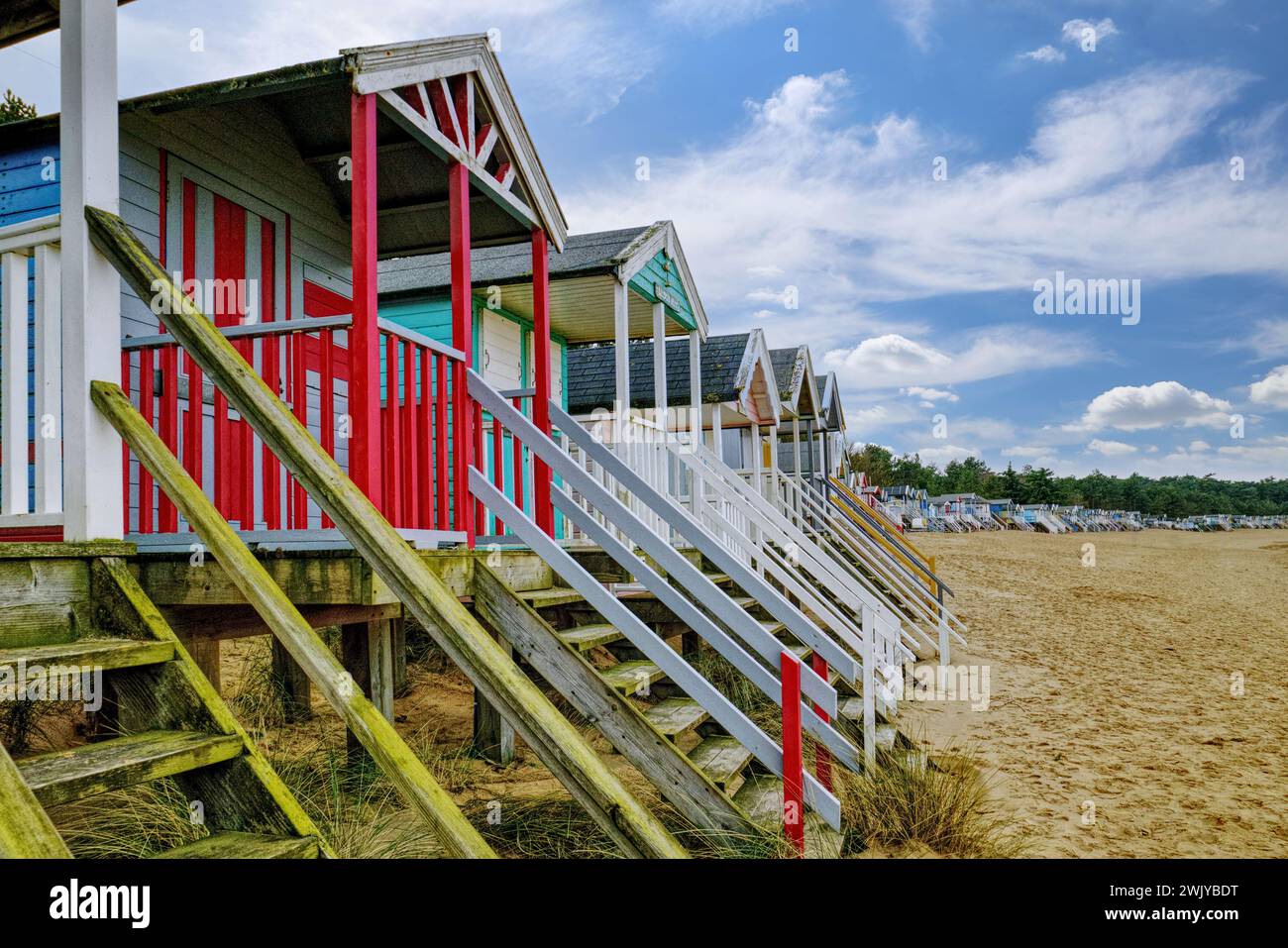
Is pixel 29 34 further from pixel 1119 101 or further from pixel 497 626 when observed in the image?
pixel 1119 101

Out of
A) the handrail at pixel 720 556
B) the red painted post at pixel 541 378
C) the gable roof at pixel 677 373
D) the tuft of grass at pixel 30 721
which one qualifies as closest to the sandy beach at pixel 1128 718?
the handrail at pixel 720 556

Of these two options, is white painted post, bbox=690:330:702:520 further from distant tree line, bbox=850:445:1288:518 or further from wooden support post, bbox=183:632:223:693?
distant tree line, bbox=850:445:1288:518

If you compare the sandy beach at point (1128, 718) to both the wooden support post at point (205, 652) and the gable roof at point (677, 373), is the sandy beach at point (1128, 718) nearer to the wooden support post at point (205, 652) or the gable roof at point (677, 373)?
the wooden support post at point (205, 652)

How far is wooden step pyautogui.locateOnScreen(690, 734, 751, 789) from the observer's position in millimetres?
4191

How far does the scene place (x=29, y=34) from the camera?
3809mm

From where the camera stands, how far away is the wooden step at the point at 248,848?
2090 millimetres

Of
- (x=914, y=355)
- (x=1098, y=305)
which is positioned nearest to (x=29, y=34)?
(x=1098, y=305)

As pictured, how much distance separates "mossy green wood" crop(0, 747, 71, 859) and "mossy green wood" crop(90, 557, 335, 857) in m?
0.67

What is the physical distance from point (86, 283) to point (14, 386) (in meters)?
0.54

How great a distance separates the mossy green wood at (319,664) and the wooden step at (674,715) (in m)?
2.14

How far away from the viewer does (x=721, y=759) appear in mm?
4438

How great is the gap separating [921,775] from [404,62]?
4.68 meters

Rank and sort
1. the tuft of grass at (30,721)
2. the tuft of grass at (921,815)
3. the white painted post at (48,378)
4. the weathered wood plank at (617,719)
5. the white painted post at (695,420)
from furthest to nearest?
1. the white painted post at (695,420)
2. the tuft of grass at (30,721)
3. the tuft of grass at (921,815)
4. the weathered wood plank at (617,719)
5. the white painted post at (48,378)

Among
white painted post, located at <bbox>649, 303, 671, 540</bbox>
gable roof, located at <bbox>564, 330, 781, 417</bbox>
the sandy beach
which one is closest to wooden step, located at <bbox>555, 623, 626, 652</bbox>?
the sandy beach
